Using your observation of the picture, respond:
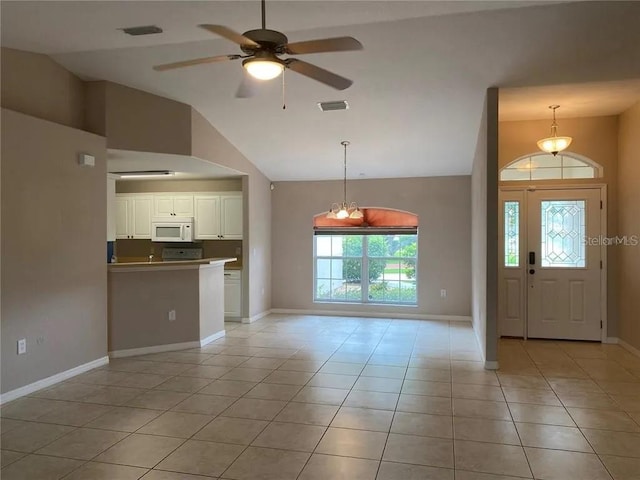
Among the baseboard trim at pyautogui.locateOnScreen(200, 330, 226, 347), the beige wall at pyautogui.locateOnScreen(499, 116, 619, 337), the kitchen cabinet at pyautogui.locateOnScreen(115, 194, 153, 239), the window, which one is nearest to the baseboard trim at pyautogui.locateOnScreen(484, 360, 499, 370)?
the beige wall at pyautogui.locateOnScreen(499, 116, 619, 337)

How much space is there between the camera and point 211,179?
297 inches

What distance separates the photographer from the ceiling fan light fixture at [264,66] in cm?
252

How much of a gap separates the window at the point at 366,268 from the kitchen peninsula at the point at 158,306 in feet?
8.88

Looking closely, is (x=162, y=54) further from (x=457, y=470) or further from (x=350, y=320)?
(x=350, y=320)

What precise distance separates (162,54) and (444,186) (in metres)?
4.83

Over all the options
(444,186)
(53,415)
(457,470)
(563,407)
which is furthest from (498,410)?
(444,186)

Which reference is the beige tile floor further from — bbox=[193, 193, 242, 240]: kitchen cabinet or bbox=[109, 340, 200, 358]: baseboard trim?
bbox=[193, 193, 242, 240]: kitchen cabinet

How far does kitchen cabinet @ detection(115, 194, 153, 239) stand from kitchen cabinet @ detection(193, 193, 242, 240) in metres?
0.88

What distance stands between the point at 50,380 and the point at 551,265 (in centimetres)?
590

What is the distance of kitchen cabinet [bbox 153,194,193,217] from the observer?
753cm

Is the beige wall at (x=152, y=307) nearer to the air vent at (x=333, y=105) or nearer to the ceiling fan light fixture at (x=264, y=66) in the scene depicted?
the air vent at (x=333, y=105)

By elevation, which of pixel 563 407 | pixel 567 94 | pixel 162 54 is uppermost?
pixel 162 54

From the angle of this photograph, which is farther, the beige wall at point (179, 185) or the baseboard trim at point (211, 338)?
the beige wall at point (179, 185)

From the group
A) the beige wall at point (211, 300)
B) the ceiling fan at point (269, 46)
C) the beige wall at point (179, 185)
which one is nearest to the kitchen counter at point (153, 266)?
the beige wall at point (211, 300)
